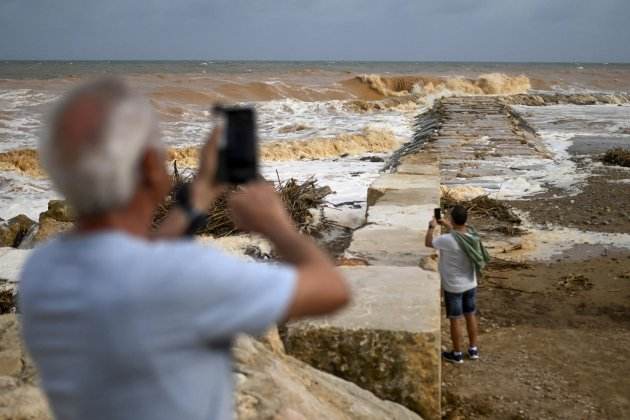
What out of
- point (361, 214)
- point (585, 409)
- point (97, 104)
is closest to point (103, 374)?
point (97, 104)

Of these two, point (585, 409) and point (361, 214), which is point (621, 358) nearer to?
point (585, 409)

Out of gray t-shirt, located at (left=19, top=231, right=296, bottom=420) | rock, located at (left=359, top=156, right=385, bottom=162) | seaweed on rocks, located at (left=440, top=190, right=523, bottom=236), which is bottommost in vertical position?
rock, located at (left=359, top=156, right=385, bottom=162)

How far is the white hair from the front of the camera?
1.10 meters

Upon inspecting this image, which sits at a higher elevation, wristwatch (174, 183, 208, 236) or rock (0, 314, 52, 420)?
wristwatch (174, 183, 208, 236)

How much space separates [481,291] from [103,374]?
5.45 metres

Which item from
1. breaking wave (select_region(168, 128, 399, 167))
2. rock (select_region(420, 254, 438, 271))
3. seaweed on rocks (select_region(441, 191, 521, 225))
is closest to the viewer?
rock (select_region(420, 254, 438, 271))

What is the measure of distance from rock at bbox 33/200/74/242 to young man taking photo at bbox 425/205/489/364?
3813mm

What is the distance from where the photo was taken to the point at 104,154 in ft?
3.60

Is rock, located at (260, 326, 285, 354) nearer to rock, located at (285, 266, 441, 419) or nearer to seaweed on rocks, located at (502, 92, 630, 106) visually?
rock, located at (285, 266, 441, 419)

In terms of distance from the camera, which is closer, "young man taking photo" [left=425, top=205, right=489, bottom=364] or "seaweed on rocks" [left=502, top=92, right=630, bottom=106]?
"young man taking photo" [left=425, top=205, right=489, bottom=364]

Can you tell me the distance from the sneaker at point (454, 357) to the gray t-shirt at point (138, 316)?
384 cm

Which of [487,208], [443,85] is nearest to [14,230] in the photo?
[487,208]

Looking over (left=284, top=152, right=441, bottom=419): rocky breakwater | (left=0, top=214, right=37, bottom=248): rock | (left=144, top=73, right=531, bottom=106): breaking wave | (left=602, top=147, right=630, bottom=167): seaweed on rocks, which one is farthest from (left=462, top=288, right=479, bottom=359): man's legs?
(left=144, top=73, right=531, bottom=106): breaking wave

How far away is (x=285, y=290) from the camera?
1158 mm
